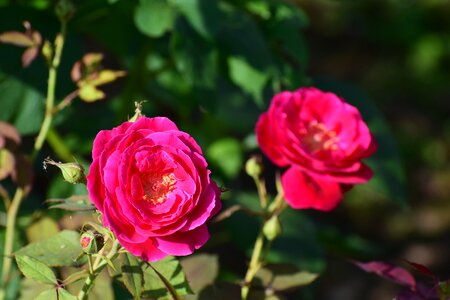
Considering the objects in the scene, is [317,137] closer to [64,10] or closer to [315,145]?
[315,145]

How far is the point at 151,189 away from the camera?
896mm

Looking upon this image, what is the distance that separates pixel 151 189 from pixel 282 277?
0.34m

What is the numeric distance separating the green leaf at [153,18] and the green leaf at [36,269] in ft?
1.71

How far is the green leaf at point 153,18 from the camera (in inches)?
52.6

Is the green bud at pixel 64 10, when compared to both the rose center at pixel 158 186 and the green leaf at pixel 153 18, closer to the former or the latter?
the green leaf at pixel 153 18

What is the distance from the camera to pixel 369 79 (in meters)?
3.54

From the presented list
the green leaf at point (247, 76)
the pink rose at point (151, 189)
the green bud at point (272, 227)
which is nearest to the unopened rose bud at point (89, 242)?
the pink rose at point (151, 189)

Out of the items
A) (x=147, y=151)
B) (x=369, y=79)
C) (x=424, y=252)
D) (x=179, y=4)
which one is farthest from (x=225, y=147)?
(x=369, y=79)

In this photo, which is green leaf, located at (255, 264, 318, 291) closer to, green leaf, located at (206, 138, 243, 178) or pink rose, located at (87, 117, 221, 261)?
pink rose, located at (87, 117, 221, 261)

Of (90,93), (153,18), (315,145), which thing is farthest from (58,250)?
(153,18)

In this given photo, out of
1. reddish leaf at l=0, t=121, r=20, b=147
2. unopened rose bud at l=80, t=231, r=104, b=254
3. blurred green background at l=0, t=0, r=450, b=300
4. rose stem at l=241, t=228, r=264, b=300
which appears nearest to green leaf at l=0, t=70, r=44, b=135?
blurred green background at l=0, t=0, r=450, b=300

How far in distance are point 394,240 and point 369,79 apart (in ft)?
2.84

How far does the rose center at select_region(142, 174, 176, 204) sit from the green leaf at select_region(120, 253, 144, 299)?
0.08 m

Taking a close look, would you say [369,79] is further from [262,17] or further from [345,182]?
[345,182]
